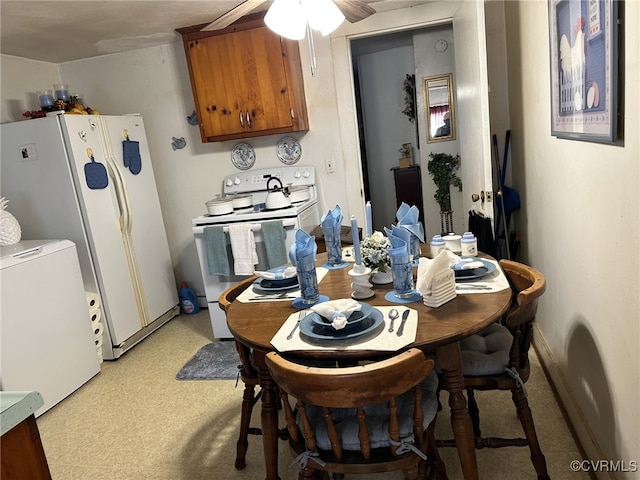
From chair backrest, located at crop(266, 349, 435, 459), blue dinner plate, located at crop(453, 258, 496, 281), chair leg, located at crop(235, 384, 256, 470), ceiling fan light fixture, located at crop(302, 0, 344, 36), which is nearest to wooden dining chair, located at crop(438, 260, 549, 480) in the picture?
blue dinner plate, located at crop(453, 258, 496, 281)

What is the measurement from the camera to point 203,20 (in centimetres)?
318

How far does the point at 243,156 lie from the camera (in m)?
3.74

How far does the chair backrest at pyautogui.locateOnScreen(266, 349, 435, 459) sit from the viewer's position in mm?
1129

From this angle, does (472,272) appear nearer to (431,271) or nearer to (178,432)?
(431,271)

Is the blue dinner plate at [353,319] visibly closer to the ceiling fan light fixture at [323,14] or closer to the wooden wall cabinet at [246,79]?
the ceiling fan light fixture at [323,14]

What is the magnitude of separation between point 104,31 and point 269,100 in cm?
125

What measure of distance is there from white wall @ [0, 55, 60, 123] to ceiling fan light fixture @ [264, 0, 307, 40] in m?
2.69

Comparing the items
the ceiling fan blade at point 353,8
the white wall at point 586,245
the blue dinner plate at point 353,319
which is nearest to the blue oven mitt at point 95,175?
the ceiling fan blade at point 353,8

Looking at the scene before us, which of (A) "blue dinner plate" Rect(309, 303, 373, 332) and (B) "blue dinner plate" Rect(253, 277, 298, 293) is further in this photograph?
(B) "blue dinner plate" Rect(253, 277, 298, 293)

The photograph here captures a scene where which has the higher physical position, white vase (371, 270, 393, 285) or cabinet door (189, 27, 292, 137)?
cabinet door (189, 27, 292, 137)

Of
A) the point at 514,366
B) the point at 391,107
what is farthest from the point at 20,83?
A: the point at 514,366

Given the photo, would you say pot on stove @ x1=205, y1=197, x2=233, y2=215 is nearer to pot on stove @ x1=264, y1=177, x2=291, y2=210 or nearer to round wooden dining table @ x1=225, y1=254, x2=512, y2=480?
pot on stove @ x1=264, y1=177, x2=291, y2=210

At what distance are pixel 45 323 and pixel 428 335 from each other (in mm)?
2351

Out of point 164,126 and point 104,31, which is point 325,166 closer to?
point 164,126
